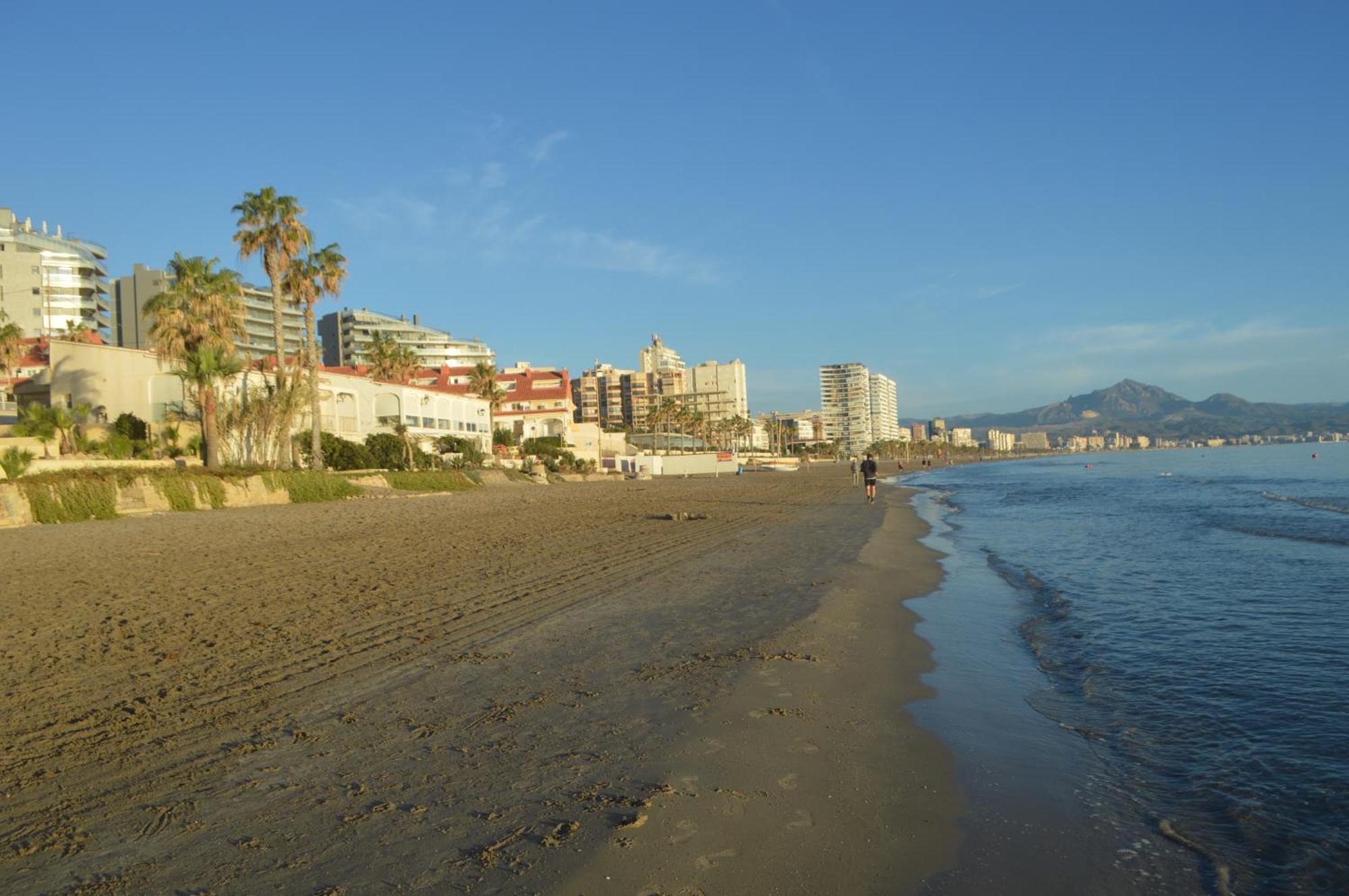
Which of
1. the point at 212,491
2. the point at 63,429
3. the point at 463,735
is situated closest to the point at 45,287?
the point at 63,429

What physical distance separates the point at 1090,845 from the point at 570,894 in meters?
2.67

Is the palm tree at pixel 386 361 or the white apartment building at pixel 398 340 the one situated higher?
the white apartment building at pixel 398 340

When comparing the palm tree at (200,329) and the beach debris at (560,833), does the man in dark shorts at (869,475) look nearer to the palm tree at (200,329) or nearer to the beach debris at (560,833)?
the palm tree at (200,329)

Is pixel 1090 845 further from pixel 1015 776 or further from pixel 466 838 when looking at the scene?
pixel 466 838

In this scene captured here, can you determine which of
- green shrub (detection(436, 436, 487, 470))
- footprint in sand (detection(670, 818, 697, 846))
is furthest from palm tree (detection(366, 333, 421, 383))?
footprint in sand (detection(670, 818, 697, 846))

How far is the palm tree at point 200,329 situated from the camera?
35.1 m

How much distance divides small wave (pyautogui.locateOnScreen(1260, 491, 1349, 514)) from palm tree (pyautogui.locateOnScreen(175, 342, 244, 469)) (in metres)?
40.4

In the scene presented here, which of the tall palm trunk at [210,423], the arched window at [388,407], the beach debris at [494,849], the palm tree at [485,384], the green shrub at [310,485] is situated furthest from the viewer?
the palm tree at [485,384]

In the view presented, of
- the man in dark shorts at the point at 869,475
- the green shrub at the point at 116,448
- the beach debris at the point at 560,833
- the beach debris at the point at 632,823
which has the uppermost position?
the green shrub at the point at 116,448

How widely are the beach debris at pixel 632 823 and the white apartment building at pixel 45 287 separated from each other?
9581 centimetres

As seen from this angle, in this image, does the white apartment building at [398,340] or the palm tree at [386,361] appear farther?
the white apartment building at [398,340]

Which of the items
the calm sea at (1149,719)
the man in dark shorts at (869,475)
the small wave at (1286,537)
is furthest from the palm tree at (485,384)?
the calm sea at (1149,719)

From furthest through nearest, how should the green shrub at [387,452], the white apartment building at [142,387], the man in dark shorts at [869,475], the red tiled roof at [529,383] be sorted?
the red tiled roof at [529,383], the green shrub at [387,452], the white apartment building at [142,387], the man in dark shorts at [869,475]

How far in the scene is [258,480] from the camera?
3184cm
